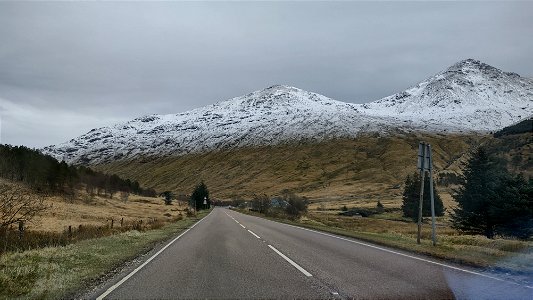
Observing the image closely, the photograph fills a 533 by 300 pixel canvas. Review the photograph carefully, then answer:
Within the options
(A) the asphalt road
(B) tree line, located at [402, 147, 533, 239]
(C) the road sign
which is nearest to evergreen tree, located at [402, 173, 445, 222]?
(B) tree line, located at [402, 147, 533, 239]

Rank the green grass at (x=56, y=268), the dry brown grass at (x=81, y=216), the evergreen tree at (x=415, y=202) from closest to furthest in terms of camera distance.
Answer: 1. the green grass at (x=56, y=268)
2. the dry brown grass at (x=81, y=216)
3. the evergreen tree at (x=415, y=202)

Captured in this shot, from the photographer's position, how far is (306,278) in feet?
35.2

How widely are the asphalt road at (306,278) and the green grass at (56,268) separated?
3.36 ft

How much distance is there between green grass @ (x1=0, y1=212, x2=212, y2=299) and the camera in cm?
948

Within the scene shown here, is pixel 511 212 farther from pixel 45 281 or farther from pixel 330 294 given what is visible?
pixel 45 281

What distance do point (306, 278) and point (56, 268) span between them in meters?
6.76

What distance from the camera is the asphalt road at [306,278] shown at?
8.92 meters

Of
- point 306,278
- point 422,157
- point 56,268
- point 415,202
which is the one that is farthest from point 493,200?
point 415,202

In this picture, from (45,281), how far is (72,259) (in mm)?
3679

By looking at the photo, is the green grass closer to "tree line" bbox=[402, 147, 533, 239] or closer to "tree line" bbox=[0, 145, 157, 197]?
"tree line" bbox=[402, 147, 533, 239]

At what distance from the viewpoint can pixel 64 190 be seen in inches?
3701

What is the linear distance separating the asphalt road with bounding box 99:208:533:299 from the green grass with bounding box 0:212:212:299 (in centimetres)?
103

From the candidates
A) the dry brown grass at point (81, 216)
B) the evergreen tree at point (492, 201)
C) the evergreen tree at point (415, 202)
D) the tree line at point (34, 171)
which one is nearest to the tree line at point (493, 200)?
the evergreen tree at point (492, 201)

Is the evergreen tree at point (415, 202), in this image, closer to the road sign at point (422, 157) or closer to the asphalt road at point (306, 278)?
the road sign at point (422, 157)
